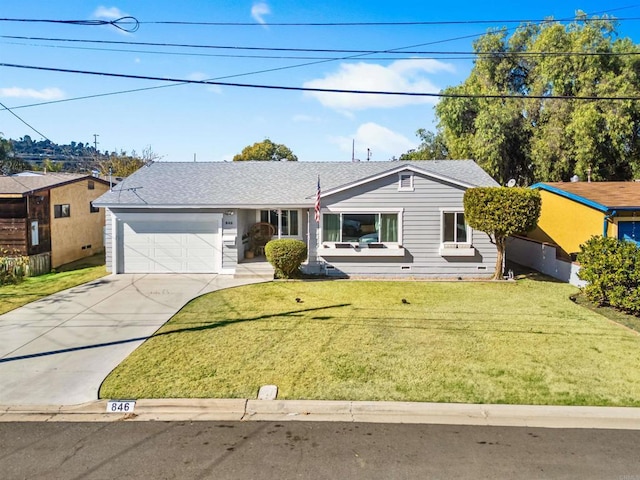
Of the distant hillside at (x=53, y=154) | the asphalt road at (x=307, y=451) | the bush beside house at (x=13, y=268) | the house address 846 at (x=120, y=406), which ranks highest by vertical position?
the distant hillside at (x=53, y=154)

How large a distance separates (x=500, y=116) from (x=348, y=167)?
12.6 m

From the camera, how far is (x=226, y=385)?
7.05 meters

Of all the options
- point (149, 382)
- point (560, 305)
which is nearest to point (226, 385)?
point (149, 382)

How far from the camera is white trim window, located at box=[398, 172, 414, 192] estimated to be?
1628cm

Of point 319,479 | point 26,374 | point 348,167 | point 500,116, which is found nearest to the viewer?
point 319,479

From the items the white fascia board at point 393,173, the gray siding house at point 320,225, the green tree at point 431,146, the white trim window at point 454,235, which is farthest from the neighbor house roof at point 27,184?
the green tree at point 431,146

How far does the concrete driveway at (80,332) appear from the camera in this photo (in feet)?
23.5

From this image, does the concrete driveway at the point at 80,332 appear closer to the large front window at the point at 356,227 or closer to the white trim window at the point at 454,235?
the large front window at the point at 356,227

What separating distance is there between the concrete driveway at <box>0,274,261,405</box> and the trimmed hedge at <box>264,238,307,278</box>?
136 cm

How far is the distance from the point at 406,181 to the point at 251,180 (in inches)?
271

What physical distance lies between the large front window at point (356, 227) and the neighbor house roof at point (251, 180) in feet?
3.61

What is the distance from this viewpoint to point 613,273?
A: 11.5 m

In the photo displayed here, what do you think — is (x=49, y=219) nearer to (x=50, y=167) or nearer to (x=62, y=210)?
(x=62, y=210)

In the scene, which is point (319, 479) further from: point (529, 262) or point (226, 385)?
point (529, 262)
